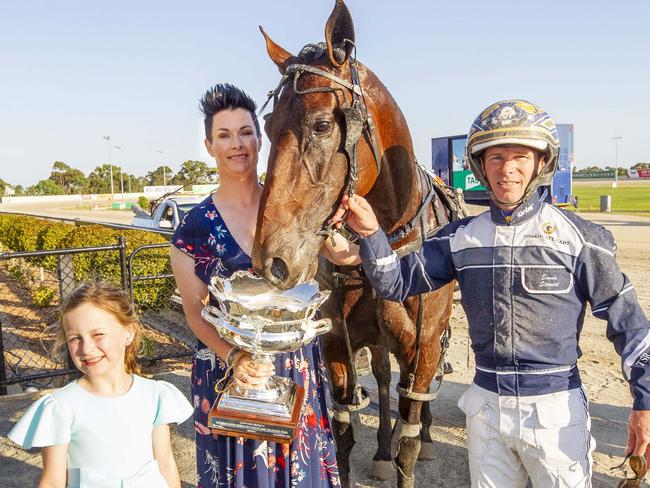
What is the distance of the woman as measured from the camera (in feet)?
6.84

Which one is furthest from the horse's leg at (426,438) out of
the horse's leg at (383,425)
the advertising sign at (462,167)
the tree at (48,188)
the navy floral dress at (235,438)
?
the tree at (48,188)

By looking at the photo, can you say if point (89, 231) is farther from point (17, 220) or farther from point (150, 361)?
point (17, 220)

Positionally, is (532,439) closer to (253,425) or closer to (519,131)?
(253,425)

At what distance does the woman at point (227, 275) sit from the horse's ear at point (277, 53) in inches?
11.6

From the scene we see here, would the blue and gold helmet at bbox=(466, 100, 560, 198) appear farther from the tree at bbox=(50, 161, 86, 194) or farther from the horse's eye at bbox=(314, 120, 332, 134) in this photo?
the tree at bbox=(50, 161, 86, 194)

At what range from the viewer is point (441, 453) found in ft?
13.0

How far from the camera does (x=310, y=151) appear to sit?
6.53 ft

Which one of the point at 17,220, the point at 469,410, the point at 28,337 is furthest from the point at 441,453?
the point at 17,220

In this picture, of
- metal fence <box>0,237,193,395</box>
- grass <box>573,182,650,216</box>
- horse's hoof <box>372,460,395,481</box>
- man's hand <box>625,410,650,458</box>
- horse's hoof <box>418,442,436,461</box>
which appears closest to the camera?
man's hand <box>625,410,650,458</box>

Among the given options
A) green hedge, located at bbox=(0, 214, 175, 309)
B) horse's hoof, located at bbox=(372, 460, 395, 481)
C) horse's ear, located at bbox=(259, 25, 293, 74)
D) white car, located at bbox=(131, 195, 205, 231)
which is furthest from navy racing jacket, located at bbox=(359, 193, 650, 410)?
white car, located at bbox=(131, 195, 205, 231)

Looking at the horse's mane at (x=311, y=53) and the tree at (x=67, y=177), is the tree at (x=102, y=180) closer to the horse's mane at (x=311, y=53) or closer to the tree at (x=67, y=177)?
the tree at (x=67, y=177)

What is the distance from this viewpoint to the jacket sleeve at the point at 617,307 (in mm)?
1795

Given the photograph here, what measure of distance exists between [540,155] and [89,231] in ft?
29.6

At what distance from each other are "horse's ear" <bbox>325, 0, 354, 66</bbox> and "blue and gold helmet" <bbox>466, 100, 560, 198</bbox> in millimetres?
585
